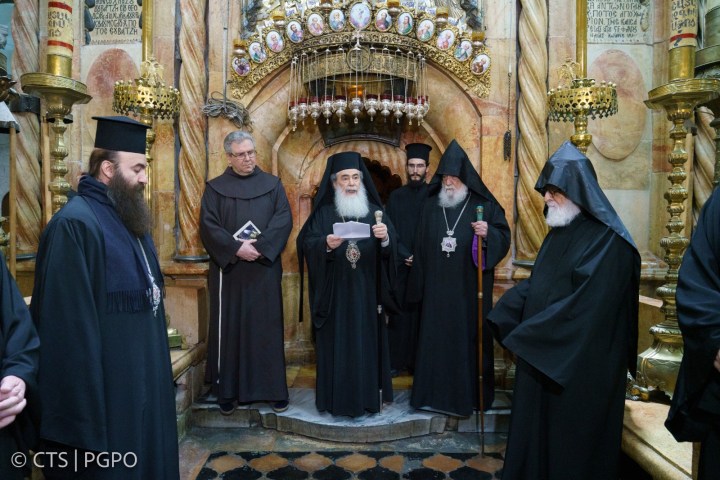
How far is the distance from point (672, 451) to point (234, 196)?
3698mm

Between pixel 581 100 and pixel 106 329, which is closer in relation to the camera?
pixel 106 329

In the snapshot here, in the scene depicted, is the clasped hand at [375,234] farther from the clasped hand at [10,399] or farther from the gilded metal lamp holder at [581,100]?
the clasped hand at [10,399]

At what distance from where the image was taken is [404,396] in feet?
17.4

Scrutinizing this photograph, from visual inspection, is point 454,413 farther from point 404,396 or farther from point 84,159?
point 84,159

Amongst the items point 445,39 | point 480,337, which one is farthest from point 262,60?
point 480,337

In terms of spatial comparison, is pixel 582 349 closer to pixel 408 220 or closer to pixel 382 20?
pixel 408 220

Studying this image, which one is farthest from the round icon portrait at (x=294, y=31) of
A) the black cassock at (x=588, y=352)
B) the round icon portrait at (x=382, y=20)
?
the black cassock at (x=588, y=352)

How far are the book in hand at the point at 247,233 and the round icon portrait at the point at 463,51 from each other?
108 inches

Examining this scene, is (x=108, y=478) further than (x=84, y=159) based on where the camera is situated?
No

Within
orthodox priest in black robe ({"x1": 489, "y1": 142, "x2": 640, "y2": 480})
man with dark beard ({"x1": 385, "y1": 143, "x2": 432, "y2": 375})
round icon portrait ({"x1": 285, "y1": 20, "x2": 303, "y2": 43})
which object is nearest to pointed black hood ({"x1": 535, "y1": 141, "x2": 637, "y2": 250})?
orthodox priest in black robe ({"x1": 489, "y1": 142, "x2": 640, "y2": 480})

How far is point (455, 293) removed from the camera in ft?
16.1

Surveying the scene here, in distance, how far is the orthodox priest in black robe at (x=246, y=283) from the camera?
4.83 metres

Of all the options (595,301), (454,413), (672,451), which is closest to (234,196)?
(454,413)

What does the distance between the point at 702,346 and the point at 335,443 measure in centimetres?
312
